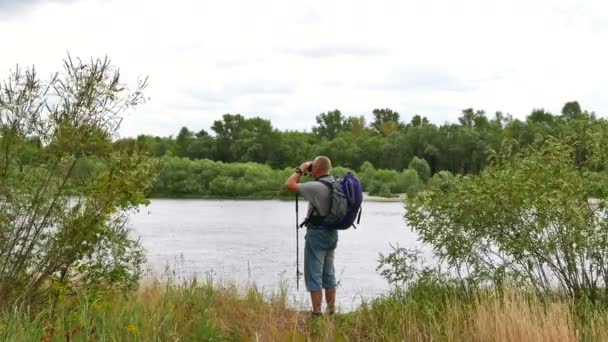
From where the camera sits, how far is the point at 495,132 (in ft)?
289

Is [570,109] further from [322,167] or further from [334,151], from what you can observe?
[322,167]

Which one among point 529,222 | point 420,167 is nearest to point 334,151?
point 420,167

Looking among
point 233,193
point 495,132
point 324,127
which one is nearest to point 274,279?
point 233,193

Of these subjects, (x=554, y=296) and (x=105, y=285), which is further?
(x=554, y=296)

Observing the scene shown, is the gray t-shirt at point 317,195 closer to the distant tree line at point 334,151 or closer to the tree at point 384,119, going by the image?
the distant tree line at point 334,151

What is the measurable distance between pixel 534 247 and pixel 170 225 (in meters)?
31.7

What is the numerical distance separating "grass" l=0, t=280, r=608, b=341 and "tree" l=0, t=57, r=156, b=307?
38cm

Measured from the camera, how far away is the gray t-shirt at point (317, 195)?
743 cm

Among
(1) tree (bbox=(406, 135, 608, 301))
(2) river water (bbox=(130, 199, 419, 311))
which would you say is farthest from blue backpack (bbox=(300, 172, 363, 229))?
(2) river water (bbox=(130, 199, 419, 311))

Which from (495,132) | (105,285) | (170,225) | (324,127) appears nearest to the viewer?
(105,285)

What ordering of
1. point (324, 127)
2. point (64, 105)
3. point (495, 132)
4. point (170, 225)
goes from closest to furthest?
point (64, 105), point (170, 225), point (495, 132), point (324, 127)

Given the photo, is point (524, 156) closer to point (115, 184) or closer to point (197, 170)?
point (115, 184)

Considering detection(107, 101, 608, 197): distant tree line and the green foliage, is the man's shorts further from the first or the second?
the green foliage

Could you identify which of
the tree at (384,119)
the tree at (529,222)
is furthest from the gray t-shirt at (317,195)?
the tree at (384,119)
